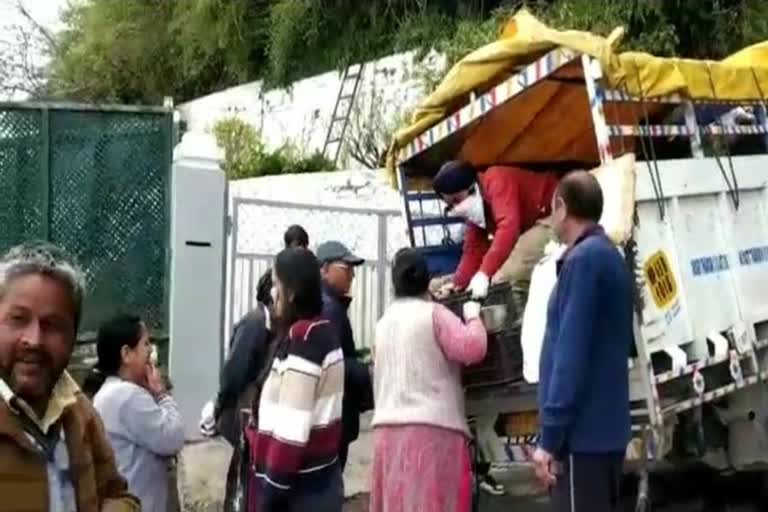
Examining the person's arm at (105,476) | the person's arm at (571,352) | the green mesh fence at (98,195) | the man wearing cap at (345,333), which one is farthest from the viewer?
the green mesh fence at (98,195)

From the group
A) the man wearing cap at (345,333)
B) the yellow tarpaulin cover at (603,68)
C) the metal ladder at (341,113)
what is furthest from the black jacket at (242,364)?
the metal ladder at (341,113)

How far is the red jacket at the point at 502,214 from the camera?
7.05 meters

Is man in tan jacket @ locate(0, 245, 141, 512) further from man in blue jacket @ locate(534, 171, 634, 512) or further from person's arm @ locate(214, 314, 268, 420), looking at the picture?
person's arm @ locate(214, 314, 268, 420)

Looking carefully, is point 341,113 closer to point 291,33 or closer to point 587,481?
point 291,33

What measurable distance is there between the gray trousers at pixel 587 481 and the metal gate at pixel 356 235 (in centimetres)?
537

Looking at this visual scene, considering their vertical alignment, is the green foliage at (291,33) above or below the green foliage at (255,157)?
above

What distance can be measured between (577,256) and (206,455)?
474 centimetres

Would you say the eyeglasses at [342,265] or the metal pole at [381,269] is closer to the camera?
the eyeglasses at [342,265]

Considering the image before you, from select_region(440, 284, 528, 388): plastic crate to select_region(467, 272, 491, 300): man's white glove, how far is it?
1.4 inches

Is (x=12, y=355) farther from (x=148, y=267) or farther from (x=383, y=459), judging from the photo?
(x=148, y=267)

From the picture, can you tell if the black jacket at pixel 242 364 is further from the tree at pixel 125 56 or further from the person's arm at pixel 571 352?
the tree at pixel 125 56

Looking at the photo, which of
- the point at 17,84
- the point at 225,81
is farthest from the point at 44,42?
the point at 225,81

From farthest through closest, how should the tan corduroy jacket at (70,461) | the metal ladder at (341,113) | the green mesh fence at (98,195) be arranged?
the metal ladder at (341,113) < the green mesh fence at (98,195) < the tan corduroy jacket at (70,461)

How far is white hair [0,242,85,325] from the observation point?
286cm
